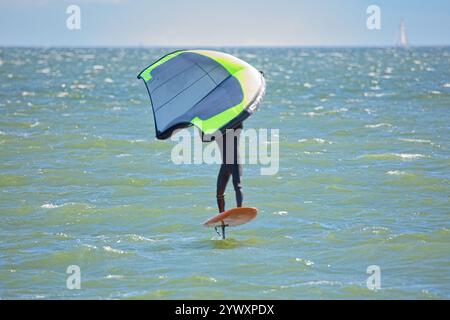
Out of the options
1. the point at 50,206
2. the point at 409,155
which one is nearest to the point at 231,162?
the point at 50,206

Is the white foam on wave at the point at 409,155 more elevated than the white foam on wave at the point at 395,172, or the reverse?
the white foam on wave at the point at 409,155

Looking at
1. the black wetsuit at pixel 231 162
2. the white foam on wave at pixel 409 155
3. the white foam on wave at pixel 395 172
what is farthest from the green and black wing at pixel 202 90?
the white foam on wave at pixel 409 155

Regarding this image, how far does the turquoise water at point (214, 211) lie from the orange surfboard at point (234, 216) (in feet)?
1.66

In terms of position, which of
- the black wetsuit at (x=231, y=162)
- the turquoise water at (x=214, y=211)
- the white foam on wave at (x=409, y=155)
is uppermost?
the black wetsuit at (x=231, y=162)

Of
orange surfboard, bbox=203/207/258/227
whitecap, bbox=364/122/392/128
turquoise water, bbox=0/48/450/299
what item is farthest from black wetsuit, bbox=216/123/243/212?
whitecap, bbox=364/122/392/128

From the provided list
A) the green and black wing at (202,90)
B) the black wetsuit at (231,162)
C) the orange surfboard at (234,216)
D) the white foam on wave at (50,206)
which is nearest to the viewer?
the green and black wing at (202,90)

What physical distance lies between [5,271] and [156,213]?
13.2 ft

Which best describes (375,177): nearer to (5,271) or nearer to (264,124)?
(5,271)

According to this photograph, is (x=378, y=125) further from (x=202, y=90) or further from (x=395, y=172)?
(x=202, y=90)

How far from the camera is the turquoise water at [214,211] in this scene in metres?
12.3

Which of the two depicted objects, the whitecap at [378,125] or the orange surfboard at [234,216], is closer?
the orange surfboard at [234,216]

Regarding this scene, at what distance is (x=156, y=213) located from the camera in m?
16.4

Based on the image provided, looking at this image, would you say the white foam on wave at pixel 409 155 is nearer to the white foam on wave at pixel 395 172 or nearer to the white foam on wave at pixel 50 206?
the white foam on wave at pixel 395 172

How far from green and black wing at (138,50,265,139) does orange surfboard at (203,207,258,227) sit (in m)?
1.27
